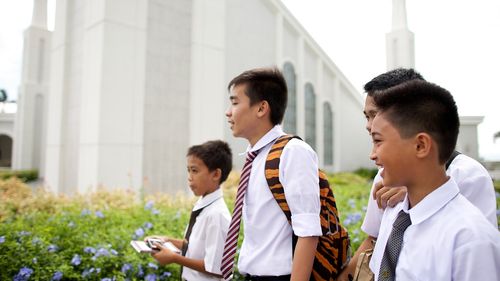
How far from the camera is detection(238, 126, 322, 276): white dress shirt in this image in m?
1.59

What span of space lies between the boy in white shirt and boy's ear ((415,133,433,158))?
1392mm

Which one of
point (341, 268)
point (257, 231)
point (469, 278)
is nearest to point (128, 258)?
point (257, 231)

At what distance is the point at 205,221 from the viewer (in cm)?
229

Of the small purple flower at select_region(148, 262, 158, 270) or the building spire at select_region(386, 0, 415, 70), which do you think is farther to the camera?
the building spire at select_region(386, 0, 415, 70)

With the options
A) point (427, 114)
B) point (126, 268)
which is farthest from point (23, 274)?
point (427, 114)

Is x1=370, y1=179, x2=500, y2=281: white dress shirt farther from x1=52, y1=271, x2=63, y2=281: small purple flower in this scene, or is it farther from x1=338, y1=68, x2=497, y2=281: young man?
x1=52, y1=271, x2=63, y2=281: small purple flower

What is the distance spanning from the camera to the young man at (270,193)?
157 cm

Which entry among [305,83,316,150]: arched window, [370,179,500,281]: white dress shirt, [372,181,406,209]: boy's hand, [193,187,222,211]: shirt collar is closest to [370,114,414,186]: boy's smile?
[370,179,500,281]: white dress shirt

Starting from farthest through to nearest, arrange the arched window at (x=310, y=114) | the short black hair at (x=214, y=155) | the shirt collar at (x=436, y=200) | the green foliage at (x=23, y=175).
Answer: the arched window at (x=310, y=114)
the green foliage at (x=23, y=175)
the short black hair at (x=214, y=155)
the shirt collar at (x=436, y=200)

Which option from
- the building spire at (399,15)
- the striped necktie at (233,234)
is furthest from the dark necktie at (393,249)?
the building spire at (399,15)

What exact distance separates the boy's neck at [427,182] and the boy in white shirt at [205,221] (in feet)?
4.30

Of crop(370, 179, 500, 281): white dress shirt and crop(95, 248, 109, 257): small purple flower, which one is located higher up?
crop(370, 179, 500, 281): white dress shirt

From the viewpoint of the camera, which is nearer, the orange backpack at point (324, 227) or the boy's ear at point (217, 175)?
the orange backpack at point (324, 227)

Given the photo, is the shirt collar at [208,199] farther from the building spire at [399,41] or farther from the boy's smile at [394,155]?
the building spire at [399,41]
